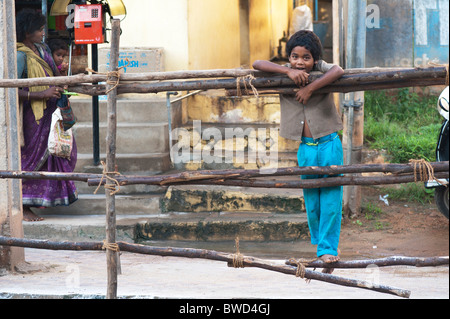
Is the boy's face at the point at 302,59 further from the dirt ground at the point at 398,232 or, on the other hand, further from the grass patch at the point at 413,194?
the grass patch at the point at 413,194

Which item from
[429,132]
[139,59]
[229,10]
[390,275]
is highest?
[229,10]

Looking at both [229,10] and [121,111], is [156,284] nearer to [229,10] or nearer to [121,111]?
→ [121,111]

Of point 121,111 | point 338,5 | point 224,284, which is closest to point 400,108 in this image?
point 338,5

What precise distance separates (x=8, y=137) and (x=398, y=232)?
3.67 m

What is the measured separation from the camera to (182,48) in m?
7.48

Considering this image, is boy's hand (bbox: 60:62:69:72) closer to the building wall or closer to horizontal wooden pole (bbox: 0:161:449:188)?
the building wall

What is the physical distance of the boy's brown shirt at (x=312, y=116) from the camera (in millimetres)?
3830

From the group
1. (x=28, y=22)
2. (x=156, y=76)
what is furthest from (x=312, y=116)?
(x=28, y=22)

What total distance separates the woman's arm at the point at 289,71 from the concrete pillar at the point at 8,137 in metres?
1.99

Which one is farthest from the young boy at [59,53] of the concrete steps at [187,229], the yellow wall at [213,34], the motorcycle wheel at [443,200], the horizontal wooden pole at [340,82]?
the motorcycle wheel at [443,200]

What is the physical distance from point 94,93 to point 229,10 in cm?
625

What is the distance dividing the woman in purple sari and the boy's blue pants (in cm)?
247

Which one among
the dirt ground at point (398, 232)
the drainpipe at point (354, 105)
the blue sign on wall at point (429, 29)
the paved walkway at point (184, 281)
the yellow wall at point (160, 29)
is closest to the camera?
the paved walkway at point (184, 281)
